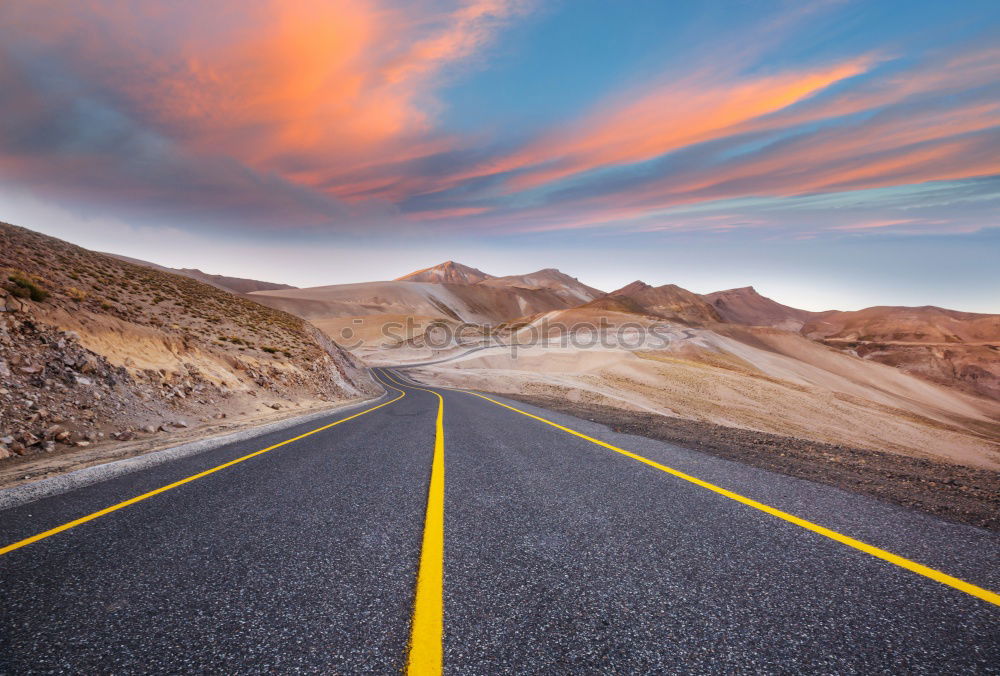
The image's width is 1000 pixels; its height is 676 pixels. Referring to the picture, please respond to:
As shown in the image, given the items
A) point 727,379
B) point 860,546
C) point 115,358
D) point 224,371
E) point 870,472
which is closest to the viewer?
point 860,546

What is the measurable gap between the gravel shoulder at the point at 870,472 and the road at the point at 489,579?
20.4 inches

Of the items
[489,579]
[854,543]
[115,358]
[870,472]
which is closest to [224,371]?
[115,358]

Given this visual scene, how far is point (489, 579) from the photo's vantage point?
265 centimetres

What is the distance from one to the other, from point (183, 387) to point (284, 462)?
32.4ft

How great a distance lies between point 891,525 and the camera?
3.62 m

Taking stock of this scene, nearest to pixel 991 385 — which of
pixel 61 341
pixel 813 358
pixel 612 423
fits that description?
pixel 813 358

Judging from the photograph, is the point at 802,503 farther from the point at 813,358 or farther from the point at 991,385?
the point at 991,385

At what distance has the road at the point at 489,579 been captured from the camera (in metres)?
1.94

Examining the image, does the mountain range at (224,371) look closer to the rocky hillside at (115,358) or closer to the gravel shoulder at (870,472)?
the rocky hillside at (115,358)

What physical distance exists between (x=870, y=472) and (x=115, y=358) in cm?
1792

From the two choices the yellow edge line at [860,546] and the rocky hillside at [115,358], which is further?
the rocky hillside at [115,358]

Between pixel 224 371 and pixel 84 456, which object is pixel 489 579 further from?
pixel 224 371

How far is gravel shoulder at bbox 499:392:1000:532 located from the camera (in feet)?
13.8

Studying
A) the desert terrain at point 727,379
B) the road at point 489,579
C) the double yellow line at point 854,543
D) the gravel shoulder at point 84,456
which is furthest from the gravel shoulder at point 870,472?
the gravel shoulder at point 84,456
